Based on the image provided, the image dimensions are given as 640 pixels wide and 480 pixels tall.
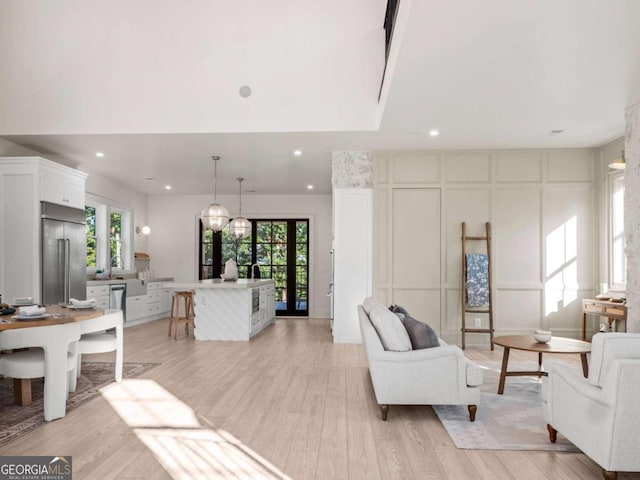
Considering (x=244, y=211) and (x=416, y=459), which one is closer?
(x=416, y=459)

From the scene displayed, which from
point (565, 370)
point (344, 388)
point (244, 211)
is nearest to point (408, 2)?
point (565, 370)

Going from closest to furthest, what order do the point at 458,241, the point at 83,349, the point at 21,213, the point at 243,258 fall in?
1. the point at 83,349
2. the point at 21,213
3. the point at 458,241
4. the point at 243,258

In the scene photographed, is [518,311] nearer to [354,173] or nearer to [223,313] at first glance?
[354,173]

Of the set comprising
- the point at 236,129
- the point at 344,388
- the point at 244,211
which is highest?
the point at 236,129

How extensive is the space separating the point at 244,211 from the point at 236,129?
4.98 m

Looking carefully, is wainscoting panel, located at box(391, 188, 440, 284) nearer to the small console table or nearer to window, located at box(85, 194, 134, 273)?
the small console table

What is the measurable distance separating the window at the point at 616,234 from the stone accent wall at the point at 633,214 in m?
1.50

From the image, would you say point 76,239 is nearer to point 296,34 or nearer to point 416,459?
point 296,34

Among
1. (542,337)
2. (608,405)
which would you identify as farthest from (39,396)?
(542,337)

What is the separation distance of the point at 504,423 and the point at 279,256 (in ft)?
24.6

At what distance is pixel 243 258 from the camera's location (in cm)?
1061

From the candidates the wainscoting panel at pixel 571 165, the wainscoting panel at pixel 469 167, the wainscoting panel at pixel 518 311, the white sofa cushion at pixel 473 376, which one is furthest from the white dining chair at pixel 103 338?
the wainscoting panel at pixel 571 165

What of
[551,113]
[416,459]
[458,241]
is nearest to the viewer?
[416,459]

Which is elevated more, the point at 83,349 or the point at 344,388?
the point at 83,349
